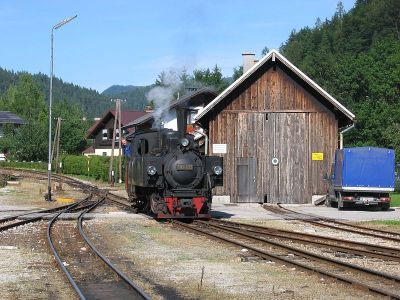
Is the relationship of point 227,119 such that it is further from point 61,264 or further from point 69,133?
point 69,133

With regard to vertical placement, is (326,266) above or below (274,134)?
below

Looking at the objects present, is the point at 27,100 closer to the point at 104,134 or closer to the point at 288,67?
the point at 104,134

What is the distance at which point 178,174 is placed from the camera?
852 inches

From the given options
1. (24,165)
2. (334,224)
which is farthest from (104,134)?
(334,224)

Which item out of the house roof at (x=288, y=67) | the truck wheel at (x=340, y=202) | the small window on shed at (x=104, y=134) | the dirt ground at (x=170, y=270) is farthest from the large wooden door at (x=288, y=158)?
the small window on shed at (x=104, y=134)

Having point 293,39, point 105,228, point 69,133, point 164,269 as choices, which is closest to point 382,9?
point 293,39

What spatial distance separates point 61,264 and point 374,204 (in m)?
19.4

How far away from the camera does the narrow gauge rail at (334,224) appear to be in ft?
61.4

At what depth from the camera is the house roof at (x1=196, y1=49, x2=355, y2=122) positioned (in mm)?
32750

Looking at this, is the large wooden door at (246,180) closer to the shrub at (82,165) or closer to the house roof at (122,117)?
the shrub at (82,165)

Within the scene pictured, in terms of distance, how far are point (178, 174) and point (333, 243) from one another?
6.62 meters

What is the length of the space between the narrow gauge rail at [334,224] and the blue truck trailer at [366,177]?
2504mm

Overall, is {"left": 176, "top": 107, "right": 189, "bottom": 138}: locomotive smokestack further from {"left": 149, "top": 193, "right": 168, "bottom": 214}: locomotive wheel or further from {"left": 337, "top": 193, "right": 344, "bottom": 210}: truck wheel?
{"left": 337, "top": 193, "right": 344, "bottom": 210}: truck wheel

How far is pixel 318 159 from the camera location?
3362 centimetres
